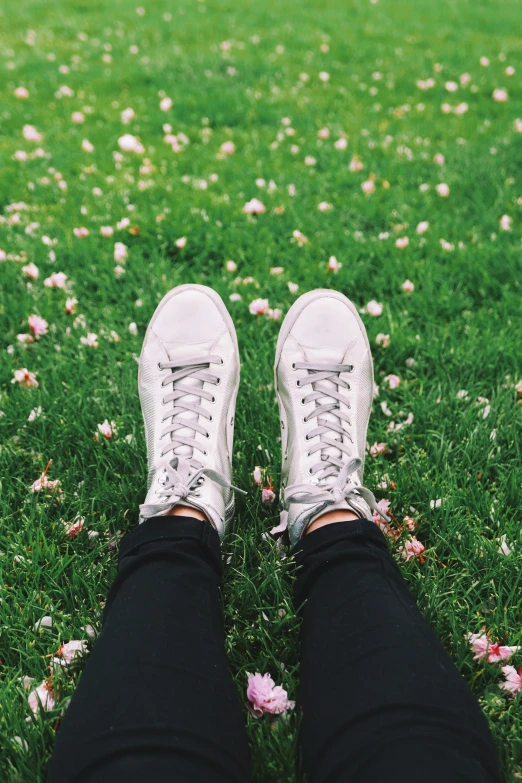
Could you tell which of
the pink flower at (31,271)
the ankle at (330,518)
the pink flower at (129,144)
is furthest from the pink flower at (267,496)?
→ the pink flower at (129,144)

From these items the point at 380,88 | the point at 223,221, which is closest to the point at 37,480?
the point at 223,221

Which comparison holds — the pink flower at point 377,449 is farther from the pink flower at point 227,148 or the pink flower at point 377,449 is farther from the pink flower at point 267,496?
A: the pink flower at point 227,148

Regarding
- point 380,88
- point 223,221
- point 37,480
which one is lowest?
point 37,480

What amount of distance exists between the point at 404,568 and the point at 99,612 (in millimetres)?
923

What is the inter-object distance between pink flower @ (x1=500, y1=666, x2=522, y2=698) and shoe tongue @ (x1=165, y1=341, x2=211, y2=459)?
3.59ft

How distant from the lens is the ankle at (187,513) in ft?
5.38

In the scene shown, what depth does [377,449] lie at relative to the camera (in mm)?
2090

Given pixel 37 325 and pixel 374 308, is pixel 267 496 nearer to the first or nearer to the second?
pixel 374 308

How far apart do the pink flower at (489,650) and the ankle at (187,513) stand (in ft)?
2.69

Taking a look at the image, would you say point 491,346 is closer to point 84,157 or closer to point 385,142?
point 385,142

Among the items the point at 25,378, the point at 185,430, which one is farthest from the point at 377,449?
the point at 25,378

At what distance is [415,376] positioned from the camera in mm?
2395

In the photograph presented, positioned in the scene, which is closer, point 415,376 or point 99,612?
point 99,612

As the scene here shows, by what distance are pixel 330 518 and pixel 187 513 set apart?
1.42 feet
